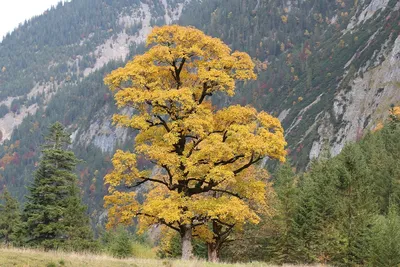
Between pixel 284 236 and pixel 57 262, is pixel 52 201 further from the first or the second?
pixel 57 262

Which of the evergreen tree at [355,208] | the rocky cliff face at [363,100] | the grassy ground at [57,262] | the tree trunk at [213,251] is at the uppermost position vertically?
the rocky cliff face at [363,100]

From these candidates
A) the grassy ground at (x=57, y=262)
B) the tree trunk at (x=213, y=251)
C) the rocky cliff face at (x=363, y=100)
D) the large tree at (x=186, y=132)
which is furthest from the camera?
the rocky cliff face at (x=363, y=100)

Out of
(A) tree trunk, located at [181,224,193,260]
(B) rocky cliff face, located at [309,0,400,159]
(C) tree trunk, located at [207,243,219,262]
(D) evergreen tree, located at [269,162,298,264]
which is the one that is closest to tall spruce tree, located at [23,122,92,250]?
(C) tree trunk, located at [207,243,219,262]

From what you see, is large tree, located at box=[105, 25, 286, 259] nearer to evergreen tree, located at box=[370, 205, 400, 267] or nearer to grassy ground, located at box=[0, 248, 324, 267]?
grassy ground, located at box=[0, 248, 324, 267]

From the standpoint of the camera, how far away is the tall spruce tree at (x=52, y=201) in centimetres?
3691

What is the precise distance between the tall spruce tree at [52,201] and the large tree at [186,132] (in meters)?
17.9

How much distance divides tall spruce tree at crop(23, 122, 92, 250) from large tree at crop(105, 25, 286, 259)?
1790cm

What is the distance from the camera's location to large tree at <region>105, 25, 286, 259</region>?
19.6 meters

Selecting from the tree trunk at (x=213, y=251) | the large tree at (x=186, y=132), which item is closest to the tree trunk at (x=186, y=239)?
the large tree at (x=186, y=132)

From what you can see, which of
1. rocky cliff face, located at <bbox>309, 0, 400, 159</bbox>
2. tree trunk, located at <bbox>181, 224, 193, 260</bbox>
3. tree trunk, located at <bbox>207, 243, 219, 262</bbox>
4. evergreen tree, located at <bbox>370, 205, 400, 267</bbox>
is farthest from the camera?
rocky cliff face, located at <bbox>309, 0, 400, 159</bbox>

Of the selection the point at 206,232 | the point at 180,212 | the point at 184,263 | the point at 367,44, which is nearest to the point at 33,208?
the point at 206,232

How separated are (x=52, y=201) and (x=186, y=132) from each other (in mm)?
21533

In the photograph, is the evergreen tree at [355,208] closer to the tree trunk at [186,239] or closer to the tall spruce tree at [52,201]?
the tree trunk at [186,239]

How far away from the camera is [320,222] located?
129 ft
